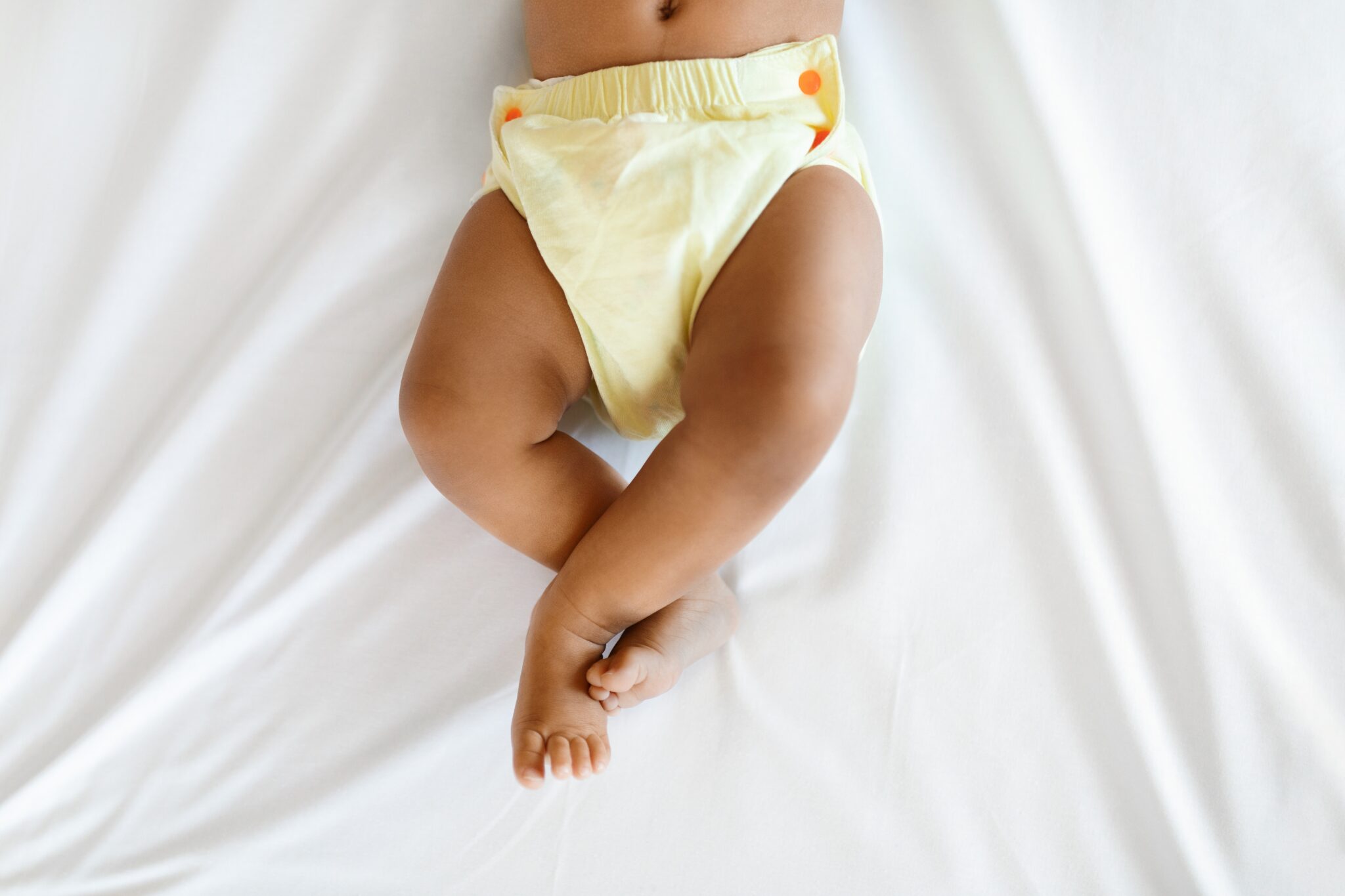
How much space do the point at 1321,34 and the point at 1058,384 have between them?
0.42 metres

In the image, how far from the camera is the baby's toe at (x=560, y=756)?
79 cm

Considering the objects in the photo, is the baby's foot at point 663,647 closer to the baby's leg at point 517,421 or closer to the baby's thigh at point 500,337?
the baby's leg at point 517,421

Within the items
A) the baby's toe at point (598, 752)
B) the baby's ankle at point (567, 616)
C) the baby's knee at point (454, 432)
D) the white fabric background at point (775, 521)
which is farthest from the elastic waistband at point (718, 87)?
the baby's toe at point (598, 752)

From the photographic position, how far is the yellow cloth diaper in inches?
33.1

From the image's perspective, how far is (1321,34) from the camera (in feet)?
2.99

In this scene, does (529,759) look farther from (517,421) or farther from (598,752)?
(517,421)

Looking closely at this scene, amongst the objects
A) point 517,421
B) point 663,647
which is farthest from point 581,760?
point 517,421

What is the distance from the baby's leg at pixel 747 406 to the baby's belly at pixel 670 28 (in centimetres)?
17

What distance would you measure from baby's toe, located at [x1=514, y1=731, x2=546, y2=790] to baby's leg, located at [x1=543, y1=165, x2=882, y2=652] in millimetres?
104

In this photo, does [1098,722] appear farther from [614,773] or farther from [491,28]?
[491,28]

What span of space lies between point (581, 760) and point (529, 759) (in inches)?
1.7

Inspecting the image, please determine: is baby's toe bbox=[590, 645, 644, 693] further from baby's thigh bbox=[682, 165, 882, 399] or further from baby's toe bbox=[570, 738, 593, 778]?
baby's thigh bbox=[682, 165, 882, 399]

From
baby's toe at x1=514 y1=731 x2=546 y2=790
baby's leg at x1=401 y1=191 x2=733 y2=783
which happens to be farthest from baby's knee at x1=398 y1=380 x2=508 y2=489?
baby's toe at x1=514 y1=731 x2=546 y2=790

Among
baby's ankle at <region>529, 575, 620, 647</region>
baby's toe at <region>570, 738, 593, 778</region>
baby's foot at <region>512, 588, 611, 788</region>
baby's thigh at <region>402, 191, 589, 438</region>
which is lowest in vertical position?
baby's toe at <region>570, 738, 593, 778</region>
